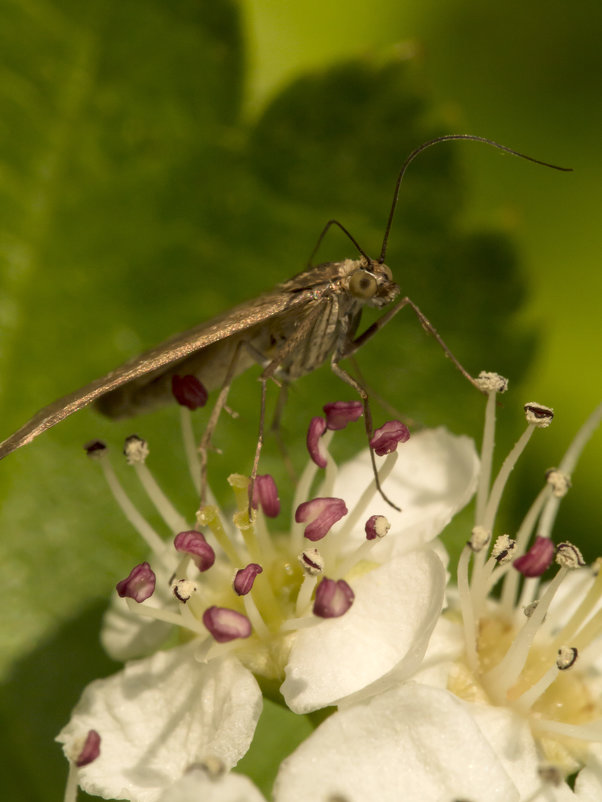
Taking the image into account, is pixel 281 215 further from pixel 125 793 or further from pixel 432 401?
pixel 125 793

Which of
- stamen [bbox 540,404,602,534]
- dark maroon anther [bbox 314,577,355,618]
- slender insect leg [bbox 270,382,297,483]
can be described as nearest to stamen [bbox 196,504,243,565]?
dark maroon anther [bbox 314,577,355,618]

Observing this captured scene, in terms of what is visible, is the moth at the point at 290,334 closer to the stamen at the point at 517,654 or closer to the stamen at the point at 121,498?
the stamen at the point at 121,498

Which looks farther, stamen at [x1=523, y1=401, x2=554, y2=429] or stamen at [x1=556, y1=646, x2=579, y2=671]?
stamen at [x1=523, y1=401, x2=554, y2=429]

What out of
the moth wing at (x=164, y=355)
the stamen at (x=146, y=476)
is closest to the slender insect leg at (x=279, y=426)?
the moth wing at (x=164, y=355)

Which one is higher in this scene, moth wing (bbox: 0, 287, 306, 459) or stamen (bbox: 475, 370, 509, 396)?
moth wing (bbox: 0, 287, 306, 459)

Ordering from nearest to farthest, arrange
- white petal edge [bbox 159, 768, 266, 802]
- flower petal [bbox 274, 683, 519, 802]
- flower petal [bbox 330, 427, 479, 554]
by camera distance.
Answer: white petal edge [bbox 159, 768, 266, 802], flower petal [bbox 274, 683, 519, 802], flower petal [bbox 330, 427, 479, 554]

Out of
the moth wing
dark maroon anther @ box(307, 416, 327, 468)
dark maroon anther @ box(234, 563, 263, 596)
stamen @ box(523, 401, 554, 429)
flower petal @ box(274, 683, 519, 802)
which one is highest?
the moth wing

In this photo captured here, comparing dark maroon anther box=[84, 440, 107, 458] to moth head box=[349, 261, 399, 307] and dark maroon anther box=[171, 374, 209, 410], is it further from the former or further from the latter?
moth head box=[349, 261, 399, 307]
